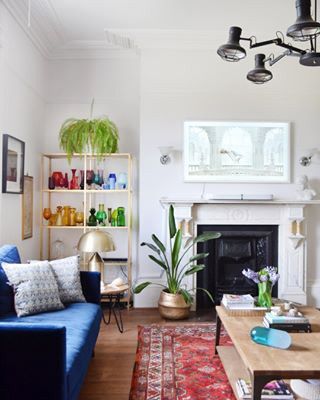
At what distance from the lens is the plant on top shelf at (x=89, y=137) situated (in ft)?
14.1

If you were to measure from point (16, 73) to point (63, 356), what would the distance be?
117 inches

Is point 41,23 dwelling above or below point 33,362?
above

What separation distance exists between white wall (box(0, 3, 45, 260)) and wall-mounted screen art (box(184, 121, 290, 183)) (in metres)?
1.79

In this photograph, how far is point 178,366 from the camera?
2855 millimetres

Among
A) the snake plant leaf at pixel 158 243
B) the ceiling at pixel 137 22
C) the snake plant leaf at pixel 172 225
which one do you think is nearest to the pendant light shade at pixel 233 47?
the ceiling at pixel 137 22

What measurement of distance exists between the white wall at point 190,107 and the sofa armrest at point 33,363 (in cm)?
274

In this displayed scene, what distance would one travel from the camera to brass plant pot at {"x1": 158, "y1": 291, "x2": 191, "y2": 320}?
13.1 ft

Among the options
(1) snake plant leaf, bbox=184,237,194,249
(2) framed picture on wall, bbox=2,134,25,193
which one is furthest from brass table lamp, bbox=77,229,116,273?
(1) snake plant leaf, bbox=184,237,194,249

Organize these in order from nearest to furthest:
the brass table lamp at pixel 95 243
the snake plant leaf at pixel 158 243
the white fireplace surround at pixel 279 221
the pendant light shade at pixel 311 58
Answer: the pendant light shade at pixel 311 58 → the brass table lamp at pixel 95 243 → the snake plant leaf at pixel 158 243 → the white fireplace surround at pixel 279 221

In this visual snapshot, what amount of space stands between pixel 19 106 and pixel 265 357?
10.8 ft

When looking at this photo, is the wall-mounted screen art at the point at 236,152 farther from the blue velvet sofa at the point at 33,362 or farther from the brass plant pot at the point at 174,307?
the blue velvet sofa at the point at 33,362

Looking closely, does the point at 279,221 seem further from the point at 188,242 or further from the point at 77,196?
the point at 77,196

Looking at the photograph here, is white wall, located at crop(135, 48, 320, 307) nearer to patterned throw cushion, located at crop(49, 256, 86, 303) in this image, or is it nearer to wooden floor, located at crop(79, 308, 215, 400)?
wooden floor, located at crop(79, 308, 215, 400)

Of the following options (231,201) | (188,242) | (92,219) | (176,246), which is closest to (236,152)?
(231,201)
